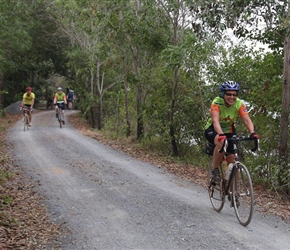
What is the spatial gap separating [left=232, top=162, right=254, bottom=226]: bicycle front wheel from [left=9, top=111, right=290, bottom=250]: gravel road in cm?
16

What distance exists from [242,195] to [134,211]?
186 centimetres

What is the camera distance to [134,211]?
7.53 metres

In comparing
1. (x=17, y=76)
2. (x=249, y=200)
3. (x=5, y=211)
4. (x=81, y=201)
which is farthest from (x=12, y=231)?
(x=17, y=76)

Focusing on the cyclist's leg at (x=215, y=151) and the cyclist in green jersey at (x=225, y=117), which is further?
the cyclist's leg at (x=215, y=151)

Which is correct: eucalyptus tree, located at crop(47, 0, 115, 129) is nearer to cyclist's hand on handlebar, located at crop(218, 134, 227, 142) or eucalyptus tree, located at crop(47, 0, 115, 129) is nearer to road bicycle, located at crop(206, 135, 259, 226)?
road bicycle, located at crop(206, 135, 259, 226)

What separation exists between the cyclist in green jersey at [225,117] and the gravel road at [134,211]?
45.4 inches

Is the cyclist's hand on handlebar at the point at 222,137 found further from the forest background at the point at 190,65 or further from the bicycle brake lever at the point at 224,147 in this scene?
the forest background at the point at 190,65

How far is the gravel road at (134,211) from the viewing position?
19.7 ft

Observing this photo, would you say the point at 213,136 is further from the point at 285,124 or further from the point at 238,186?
the point at 285,124

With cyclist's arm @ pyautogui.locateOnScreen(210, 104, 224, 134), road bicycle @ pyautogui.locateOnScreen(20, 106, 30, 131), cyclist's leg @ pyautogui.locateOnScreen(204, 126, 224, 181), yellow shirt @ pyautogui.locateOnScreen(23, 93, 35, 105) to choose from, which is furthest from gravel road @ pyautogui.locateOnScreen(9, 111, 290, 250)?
road bicycle @ pyautogui.locateOnScreen(20, 106, 30, 131)

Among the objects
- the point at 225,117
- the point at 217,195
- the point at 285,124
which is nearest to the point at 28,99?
the point at 285,124

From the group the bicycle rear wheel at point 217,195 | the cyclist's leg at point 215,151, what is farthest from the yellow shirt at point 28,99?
the cyclist's leg at point 215,151

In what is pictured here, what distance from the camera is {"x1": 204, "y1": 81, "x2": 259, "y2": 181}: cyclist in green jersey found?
6.70 metres

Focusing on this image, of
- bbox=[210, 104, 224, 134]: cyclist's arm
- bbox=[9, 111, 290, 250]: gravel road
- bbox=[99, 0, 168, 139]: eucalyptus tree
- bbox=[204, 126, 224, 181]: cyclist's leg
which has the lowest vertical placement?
bbox=[9, 111, 290, 250]: gravel road
